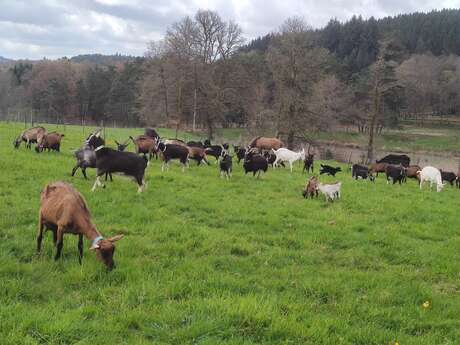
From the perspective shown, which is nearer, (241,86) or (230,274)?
(230,274)

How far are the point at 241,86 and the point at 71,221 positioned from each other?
45959 mm

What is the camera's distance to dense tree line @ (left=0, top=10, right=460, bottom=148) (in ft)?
131

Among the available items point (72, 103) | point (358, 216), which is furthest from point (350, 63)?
point (358, 216)

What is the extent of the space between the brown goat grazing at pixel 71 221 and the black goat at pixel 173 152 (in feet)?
37.8

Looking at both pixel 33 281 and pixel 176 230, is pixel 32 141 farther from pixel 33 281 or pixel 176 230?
pixel 33 281

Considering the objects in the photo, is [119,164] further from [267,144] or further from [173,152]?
[267,144]

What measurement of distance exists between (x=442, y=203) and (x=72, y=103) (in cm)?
7662

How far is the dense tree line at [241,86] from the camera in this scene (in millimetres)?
40062

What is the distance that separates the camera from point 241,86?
2044 inches

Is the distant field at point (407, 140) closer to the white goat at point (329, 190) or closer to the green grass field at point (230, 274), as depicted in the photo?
the white goat at point (329, 190)

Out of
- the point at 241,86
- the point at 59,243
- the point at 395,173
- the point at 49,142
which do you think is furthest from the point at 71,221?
the point at 241,86

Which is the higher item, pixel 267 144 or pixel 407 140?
pixel 407 140

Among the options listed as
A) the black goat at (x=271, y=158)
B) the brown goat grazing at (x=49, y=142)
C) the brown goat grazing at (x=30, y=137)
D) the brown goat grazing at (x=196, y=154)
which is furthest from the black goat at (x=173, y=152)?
the brown goat grazing at (x=30, y=137)

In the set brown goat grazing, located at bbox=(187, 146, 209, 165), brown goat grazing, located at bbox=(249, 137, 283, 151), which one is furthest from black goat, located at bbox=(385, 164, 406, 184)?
brown goat grazing, located at bbox=(187, 146, 209, 165)
